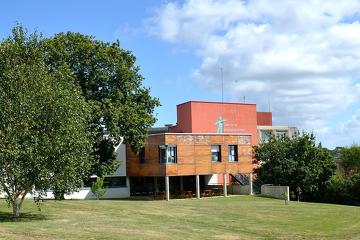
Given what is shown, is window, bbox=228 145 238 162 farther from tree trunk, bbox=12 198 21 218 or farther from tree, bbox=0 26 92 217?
tree trunk, bbox=12 198 21 218

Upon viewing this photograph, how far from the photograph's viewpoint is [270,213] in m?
33.1

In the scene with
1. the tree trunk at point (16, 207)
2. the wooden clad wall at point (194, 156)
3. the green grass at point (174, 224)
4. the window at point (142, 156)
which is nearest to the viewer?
the green grass at point (174, 224)

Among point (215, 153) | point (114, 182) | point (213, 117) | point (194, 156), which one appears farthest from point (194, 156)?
point (213, 117)

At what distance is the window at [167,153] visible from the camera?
53.7 meters

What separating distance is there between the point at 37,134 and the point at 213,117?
48.0 m

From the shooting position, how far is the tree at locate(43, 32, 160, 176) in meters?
44.6

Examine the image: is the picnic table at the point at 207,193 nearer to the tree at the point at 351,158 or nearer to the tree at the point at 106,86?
the tree at the point at 106,86

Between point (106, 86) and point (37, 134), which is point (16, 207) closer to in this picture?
point (37, 134)

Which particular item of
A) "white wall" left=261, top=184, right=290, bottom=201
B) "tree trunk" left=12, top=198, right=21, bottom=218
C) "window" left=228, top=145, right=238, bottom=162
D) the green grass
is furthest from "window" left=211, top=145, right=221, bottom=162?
"tree trunk" left=12, top=198, right=21, bottom=218

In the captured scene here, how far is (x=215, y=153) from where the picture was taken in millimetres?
57031

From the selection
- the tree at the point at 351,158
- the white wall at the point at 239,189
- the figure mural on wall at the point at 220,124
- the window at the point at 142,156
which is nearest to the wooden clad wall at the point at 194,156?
the window at the point at 142,156

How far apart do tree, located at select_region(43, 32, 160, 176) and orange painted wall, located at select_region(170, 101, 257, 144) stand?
18326 millimetres

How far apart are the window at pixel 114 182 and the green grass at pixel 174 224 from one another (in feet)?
90.6

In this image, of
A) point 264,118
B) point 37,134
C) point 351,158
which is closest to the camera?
point 37,134
